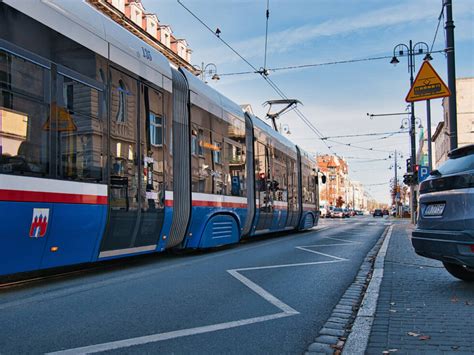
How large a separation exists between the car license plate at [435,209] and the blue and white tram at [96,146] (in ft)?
14.3

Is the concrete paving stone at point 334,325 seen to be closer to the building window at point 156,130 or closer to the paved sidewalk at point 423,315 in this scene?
the paved sidewalk at point 423,315

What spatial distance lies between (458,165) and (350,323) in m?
2.64

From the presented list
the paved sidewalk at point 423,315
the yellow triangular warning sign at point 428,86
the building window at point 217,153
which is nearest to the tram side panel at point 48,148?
the paved sidewalk at point 423,315

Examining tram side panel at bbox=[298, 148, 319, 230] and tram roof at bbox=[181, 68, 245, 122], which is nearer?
tram roof at bbox=[181, 68, 245, 122]

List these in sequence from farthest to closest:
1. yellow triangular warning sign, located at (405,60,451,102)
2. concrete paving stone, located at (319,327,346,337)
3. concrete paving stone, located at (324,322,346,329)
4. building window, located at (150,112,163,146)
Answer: yellow triangular warning sign, located at (405,60,451,102)
building window, located at (150,112,163,146)
concrete paving stone, located at (324,322,346,329)
concrete paving stone, located at (319,327,346,337)

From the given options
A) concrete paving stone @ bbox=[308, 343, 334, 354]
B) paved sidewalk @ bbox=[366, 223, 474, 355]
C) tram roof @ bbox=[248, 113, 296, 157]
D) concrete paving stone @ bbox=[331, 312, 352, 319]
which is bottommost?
concrete paving stone @ bbox=[331, 312, 352, 319]

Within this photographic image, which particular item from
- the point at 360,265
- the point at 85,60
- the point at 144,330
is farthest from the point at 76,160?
the point at 360,265

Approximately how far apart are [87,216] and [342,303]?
11.7ft

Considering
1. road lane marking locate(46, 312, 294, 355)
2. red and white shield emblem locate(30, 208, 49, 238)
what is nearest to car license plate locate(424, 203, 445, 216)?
road lane marking locate(46, 312, 294, 355)

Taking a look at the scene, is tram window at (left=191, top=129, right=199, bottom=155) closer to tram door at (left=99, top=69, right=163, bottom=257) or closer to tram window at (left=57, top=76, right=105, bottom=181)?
tram door at (left=99, top=69, right=163, bottom=257)

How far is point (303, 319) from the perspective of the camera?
490 centimetres

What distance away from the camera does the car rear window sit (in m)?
5.73

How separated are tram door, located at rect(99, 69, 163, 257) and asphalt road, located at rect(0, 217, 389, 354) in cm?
62

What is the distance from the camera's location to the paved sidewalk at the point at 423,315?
151 inches
